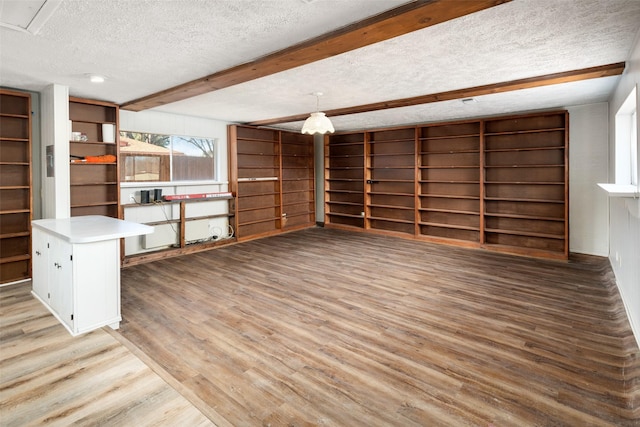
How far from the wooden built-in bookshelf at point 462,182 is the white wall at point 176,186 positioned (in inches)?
108

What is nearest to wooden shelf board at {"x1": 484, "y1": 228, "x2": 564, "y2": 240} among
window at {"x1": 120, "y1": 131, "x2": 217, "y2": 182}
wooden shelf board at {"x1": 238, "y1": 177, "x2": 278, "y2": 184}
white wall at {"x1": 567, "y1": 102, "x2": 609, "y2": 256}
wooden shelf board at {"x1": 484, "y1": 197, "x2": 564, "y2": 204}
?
white wall at {"x1": 567, "y1": 102, "x2": 609, "y2": 256}

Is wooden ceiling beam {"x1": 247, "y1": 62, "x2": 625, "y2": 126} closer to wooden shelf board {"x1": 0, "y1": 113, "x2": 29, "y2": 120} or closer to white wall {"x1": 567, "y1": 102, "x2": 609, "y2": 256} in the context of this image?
white wall {"x1": 567, "y1": 102, "x2": 609, "y2": 256}

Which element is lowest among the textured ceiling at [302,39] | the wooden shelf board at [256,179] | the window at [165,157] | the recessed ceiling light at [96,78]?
the wooden shelf board at [256,179]

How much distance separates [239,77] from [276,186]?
4.40 metres

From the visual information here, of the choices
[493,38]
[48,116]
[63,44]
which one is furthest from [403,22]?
[48,116]

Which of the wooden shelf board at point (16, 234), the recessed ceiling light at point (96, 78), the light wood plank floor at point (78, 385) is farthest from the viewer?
the wooden shelf board at point (16, 234)

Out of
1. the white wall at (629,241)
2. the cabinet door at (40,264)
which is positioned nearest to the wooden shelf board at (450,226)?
the white wall at (629,241)

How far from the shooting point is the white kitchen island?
2.81 meters

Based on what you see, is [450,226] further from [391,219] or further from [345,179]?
[345,179]

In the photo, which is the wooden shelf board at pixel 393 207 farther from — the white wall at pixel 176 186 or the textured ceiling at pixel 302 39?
the white wall at pixel 176 186

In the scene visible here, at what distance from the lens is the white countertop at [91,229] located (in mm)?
2795

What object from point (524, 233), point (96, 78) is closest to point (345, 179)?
point (524, 233)

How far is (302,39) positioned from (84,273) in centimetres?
258

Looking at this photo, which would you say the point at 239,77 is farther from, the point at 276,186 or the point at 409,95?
the point at 276,186
